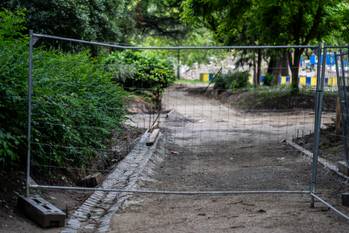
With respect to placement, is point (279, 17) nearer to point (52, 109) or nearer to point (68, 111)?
point (68, 111)

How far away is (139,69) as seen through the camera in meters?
19.8

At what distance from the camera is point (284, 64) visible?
35.6 m

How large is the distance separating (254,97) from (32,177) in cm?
2218

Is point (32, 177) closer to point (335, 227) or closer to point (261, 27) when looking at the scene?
point (335, 227)

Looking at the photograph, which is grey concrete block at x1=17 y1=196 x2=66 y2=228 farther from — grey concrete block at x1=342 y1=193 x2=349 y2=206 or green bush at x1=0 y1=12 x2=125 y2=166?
grey concrete block at x1=342 y1=193 x2=349 y2=206

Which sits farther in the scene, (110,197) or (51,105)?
(110,197)

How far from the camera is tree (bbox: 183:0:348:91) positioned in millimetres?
18578

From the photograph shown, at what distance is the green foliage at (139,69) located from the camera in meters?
18.7

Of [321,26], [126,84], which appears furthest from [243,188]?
[321,26]

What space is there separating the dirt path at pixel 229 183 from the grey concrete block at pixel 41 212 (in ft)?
2.16

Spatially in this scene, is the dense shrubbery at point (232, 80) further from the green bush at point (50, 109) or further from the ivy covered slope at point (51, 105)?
the green bush at point (50, 109)

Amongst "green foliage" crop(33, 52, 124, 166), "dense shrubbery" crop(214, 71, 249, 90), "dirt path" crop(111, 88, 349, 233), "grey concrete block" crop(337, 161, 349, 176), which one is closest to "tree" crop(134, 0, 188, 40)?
"dense shrubbery" crop(214, 71, 249, 90)

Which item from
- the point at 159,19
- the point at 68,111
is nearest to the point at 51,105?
the point at 68,111

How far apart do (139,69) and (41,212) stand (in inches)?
535
